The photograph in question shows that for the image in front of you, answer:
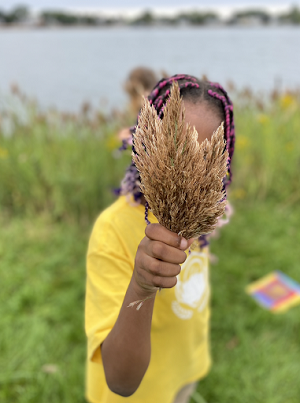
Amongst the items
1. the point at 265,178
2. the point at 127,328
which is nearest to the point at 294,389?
the point at 127,328

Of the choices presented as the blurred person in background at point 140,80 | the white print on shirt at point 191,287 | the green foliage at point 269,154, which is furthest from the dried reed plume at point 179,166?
the green foliage at point 269,154

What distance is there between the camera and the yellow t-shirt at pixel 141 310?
38.7 inches

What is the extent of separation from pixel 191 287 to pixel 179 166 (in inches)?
28.0

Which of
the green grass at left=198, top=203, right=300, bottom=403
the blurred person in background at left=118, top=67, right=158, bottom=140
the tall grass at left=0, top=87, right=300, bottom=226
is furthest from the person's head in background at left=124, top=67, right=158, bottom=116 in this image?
the green grass at left=198, top=203, right=300, bottom=403

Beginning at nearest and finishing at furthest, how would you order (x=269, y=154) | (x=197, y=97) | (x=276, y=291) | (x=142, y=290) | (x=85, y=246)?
1. (x=142, y=290)
2. (x=197, y=97)
3. (x=276, y=291)
4. (x=85, y=246)
5. (x=269, y=154)

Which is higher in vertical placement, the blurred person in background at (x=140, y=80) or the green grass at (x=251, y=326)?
the blurred person in background at (x=140, y=80)

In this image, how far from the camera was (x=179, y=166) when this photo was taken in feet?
1.99

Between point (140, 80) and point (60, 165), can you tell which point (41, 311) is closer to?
point (60, 165)

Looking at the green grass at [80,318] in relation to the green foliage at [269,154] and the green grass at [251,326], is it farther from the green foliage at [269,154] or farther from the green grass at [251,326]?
the green foliage at [269,154]

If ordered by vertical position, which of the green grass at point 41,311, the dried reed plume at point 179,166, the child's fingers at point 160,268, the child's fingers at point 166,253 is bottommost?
the green grass at point 41,311

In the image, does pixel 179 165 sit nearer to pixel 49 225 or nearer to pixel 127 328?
pixel 127 328

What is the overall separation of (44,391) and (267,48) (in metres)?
15.1

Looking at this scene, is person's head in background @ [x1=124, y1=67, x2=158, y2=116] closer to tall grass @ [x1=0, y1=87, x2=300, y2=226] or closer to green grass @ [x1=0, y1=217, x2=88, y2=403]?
tall grass @ [x1=0, y1=87, x2=300, y2=226]

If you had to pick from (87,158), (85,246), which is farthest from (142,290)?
(87,158)
